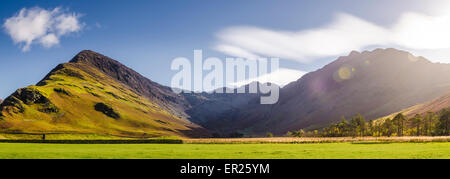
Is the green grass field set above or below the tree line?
below

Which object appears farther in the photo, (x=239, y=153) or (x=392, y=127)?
(x=392, y=127)

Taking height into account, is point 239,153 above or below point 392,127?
below

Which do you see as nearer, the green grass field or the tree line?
the green grass field

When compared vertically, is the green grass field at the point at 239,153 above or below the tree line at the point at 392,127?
below

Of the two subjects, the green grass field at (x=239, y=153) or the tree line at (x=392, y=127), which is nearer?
the green grass field at (x=239, y=153)
